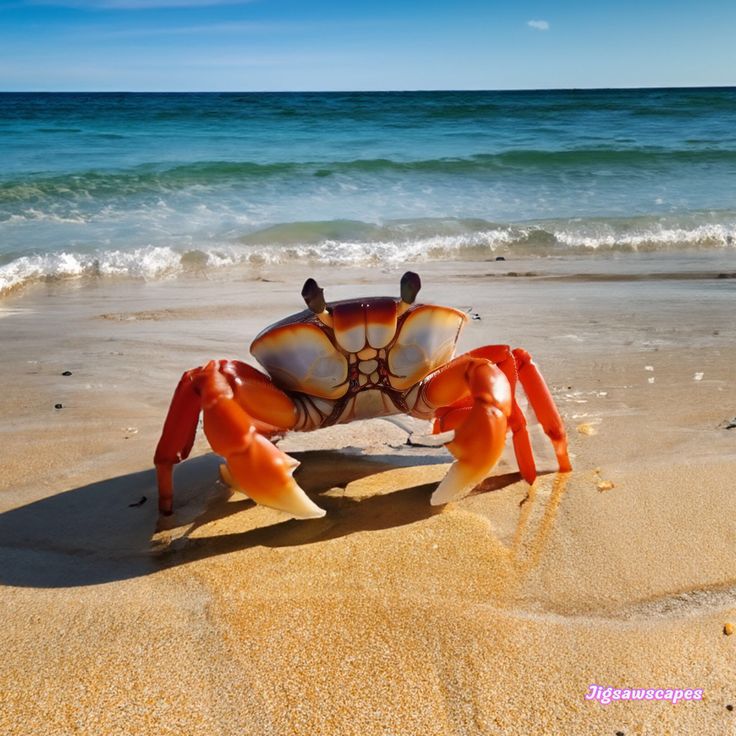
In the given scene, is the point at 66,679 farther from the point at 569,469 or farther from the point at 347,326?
the point at 569,469

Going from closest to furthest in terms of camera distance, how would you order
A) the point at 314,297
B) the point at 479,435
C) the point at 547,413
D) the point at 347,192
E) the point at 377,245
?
the point at 479,435 < the point at 314,297 < the point at 547,413 < the point at 377,245 < the point at 347,192

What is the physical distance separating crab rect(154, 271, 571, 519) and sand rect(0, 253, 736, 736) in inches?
9.1

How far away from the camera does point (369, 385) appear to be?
2.99 meters

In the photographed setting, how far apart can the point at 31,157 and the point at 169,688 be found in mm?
19893

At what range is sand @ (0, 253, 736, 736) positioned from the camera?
183 centimetres

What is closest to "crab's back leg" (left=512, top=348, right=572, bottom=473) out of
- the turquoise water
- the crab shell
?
the crab shell

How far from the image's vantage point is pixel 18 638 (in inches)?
83.0

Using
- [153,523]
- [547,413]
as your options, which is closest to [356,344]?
[547,413]

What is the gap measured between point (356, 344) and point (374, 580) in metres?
0.83

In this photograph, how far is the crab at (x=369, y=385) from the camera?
248 cm

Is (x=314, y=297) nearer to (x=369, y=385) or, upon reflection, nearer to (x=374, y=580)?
(x=369, y=385)

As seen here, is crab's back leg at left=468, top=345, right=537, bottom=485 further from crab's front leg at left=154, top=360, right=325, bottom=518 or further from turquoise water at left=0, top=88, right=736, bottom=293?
turquoise water at left=0, top=88, right=736, bottom=293

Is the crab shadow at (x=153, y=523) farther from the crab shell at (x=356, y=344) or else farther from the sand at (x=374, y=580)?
the crab shell at (x=356, y=344)

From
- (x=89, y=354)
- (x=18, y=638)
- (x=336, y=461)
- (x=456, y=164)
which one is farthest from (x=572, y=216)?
(x=18, y=638)
